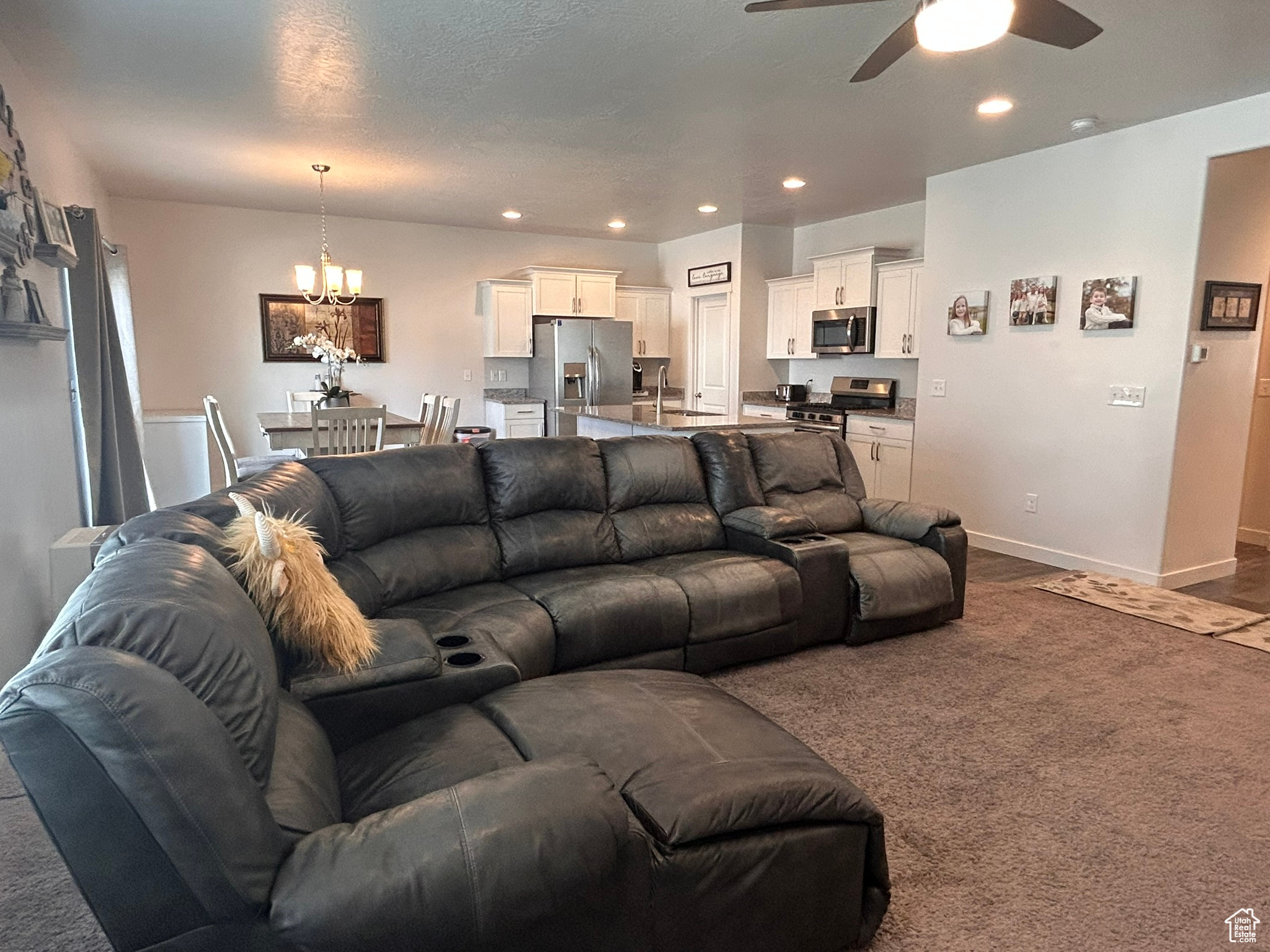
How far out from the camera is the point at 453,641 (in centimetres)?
224

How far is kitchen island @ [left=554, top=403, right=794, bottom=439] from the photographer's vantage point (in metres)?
4.89

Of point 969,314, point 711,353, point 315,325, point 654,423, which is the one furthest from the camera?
point 711,353

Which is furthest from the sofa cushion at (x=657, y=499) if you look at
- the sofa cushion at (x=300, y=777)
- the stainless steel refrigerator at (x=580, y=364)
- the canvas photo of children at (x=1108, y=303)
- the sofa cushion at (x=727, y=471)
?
the stainless steel refrigerator at (x=580, y=364)

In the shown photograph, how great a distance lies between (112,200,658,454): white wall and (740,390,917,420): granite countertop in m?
2.58

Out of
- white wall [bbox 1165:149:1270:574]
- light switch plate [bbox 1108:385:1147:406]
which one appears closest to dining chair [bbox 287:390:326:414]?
light switch plate [bbox 1108:385:1147:406]

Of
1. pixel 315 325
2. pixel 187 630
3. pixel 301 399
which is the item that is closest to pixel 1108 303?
pixel 187 630

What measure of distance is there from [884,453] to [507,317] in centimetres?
395

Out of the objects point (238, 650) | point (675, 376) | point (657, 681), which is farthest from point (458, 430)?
point (238, 650)

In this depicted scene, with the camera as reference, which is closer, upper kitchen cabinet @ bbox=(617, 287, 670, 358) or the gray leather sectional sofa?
the gray leather sectional sofa

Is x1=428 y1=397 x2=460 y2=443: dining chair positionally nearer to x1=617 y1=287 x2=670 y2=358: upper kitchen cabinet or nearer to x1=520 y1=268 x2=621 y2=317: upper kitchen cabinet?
x1=520 y1=268 x2=621 y2=317: upper kitchen cabinet

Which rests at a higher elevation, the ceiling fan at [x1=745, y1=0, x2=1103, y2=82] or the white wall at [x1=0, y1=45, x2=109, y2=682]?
the ceiling fan at [x1=745, y1=0, x2=1103, y2=82]

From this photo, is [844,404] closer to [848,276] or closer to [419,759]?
[848,276]

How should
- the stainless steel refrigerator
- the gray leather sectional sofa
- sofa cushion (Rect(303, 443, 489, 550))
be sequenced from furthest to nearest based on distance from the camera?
the stainless steel refrigerator < sofa cushion (Rect(303, 443, 489, 550)) < the gray leather sectional sofa

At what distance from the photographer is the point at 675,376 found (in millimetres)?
8656
